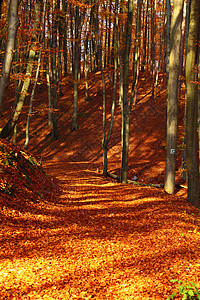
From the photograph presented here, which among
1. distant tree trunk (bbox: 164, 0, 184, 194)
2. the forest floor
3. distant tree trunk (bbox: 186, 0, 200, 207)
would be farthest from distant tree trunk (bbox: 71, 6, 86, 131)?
distant tree trunk (bbox: 186, 0, 200, 207)

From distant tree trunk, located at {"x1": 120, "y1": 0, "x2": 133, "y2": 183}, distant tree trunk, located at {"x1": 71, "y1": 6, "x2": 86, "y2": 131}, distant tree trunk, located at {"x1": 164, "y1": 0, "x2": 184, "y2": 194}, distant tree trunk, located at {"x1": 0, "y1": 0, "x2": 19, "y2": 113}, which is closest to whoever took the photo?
distant tree trunk, located at {"x1": 0, "y1": 0, "x2": 19, "y2": 113}

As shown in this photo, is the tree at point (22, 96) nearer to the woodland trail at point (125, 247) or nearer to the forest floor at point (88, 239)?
the forest floor at point (88, 239)

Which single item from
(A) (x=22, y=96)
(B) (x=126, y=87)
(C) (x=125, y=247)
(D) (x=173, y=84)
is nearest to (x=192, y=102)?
(D) (x=173, y=84)

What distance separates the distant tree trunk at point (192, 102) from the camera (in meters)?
7.30

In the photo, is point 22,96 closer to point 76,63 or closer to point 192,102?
point 192,102

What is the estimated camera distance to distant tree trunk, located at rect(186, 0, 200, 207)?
288 inches

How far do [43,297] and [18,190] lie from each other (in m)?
3.60

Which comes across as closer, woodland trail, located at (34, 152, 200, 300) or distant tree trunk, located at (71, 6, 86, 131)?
woodland trail, located at (34, 152, 200, 300)

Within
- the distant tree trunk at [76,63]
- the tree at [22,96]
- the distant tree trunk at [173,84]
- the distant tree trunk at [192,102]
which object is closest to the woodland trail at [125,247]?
the distant tree trunk at [192,102]

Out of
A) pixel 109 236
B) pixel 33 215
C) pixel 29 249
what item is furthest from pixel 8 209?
pixel 109 236

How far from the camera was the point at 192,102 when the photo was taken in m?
7.45

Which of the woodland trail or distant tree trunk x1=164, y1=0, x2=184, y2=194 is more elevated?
distant tree trunk x1=164, y1=0, x2=184, y2=194

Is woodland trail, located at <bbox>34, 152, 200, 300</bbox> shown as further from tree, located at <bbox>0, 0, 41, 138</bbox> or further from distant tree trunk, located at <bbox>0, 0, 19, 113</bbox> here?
tree, located at <bbox>0, 0, 41, 138</bbox>

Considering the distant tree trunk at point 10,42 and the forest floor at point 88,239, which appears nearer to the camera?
the forest floor at point 88,239
